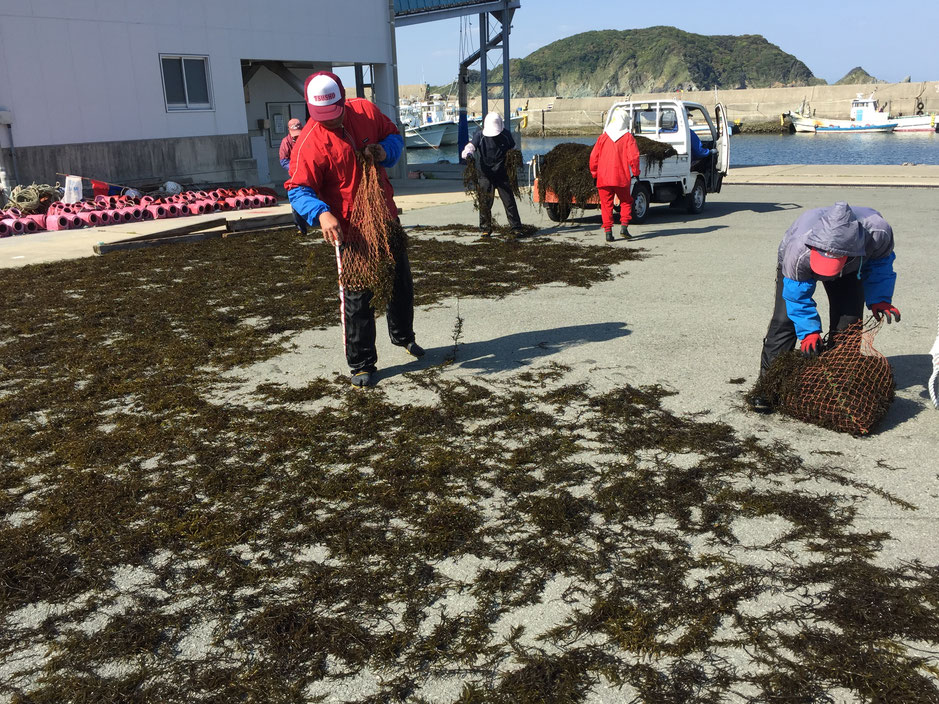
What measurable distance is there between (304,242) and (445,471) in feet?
26.8

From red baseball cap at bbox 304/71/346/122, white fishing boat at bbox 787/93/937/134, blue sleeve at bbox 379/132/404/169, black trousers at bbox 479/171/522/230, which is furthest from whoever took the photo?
white fishing boat at bbox 787/93/937/134

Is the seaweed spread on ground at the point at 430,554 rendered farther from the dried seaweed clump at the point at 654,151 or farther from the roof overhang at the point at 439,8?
the roof overhang at the point at 439,8

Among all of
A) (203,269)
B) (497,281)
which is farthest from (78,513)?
(203,269)

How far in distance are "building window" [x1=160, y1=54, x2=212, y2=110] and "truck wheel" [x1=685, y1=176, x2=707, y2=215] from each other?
11.4m

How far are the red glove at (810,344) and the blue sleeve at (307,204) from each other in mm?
2989

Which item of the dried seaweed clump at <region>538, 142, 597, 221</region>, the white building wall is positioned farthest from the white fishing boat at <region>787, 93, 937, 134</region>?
the dried seaweed clump at <region>538, 142, 597, 221</region>

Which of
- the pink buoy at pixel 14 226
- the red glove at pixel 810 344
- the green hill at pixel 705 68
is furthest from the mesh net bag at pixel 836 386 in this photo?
the green hill at pixel 705 68

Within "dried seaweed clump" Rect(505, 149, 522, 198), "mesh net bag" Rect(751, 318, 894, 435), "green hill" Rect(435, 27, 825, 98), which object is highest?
"green hill" Rect(435, 27, 825, 98)

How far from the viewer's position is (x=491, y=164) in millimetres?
11242

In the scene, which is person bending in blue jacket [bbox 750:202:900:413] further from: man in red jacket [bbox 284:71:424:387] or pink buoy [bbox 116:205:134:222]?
pink buoy [bbox 116:205:134:222]

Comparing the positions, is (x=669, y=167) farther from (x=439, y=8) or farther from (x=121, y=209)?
(x=439, y=8)

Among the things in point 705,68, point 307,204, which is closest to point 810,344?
point 307,204

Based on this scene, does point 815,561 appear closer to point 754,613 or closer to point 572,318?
point 754,613

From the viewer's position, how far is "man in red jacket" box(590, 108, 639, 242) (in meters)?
10.4
